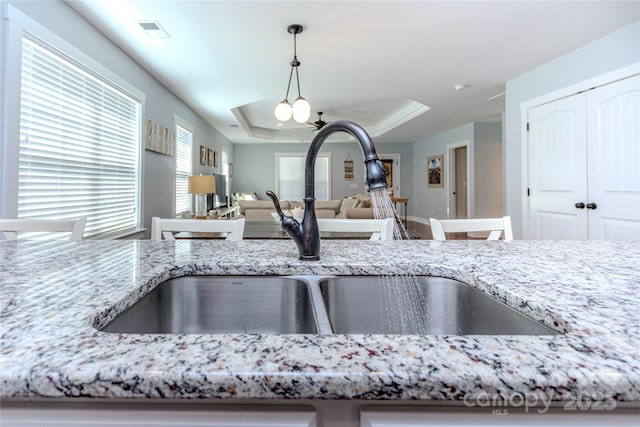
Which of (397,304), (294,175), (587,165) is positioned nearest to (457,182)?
(294,175)

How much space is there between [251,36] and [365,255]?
8.59ft

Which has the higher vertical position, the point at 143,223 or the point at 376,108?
the point at 376,108

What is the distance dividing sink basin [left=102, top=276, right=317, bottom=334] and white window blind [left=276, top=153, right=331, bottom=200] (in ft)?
27.7

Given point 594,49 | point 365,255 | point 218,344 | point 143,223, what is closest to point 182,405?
point 218,344

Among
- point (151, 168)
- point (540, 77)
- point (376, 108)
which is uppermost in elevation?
point (376, 108)

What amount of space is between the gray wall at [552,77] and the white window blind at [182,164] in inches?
178

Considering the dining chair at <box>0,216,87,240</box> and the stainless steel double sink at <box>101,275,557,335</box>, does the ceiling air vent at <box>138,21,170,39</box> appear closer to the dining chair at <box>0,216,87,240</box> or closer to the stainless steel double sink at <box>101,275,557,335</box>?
the dining chair at <box>0,216,87,240</box>

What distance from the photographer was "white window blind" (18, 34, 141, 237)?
2.06 m

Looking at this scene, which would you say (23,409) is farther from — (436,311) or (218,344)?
(436,311)

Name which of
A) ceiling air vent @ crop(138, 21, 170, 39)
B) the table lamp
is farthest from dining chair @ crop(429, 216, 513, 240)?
the table lamp

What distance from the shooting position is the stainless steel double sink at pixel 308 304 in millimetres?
758

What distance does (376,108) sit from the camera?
243 inches

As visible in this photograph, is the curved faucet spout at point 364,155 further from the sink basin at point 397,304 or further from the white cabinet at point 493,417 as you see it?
the white cabinet at point 493,417

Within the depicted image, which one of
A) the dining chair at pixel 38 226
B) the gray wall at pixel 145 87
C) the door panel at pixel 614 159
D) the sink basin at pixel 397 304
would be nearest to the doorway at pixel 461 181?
the door panel at pixel 614 159
